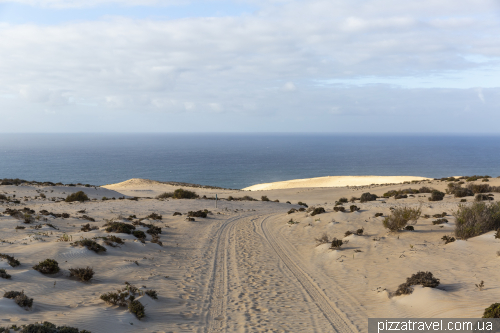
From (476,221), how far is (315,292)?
9.22 metres

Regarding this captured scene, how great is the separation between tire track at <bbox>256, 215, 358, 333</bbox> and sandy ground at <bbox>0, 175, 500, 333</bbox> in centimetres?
→ 4

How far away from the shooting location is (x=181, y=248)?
15.0m

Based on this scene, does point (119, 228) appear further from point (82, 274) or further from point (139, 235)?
point (82, 274)

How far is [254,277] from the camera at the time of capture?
432 inches

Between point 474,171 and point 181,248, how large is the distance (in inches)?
4595

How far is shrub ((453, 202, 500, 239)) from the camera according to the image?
13820mm

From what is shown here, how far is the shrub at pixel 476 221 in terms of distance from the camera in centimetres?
1382

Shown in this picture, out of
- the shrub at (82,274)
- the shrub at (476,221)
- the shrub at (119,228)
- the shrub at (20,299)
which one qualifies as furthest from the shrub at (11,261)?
the shrub at (476,221)

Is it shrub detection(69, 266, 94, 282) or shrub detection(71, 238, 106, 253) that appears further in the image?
shrub detection(71, 238, 106, 253)

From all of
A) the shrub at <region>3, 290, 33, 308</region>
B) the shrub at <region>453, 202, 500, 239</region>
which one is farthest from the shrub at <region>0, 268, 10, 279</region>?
the shrub at <region>453, 202, 500, 239</region>

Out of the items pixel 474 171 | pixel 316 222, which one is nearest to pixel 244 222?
pixel 316 222

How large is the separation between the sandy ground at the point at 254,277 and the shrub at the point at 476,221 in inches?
18.4

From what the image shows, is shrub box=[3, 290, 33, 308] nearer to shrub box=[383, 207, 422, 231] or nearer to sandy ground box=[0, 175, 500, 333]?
sandy ground box=[0, 175, 500, 333]

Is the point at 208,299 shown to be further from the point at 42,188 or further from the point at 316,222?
the point at 42,188
